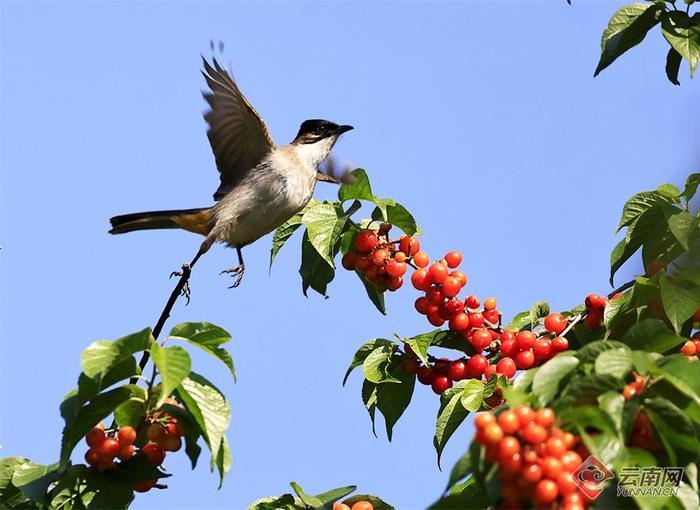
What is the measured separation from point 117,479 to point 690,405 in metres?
2.40

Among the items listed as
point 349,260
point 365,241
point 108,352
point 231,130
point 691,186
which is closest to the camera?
point 108,352

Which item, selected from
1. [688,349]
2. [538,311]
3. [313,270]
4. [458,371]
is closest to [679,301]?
[688,349]

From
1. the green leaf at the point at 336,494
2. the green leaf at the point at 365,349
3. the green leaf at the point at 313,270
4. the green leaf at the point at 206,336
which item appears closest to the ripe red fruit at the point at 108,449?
the green leaf at the point at 206,336

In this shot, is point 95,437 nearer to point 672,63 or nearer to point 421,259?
point 421,259

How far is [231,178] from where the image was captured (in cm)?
838

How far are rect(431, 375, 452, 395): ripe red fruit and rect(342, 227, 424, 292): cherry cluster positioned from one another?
1.85 feet

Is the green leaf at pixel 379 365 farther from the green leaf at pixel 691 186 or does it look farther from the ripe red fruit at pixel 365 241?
the green leaf at pixel 691 186

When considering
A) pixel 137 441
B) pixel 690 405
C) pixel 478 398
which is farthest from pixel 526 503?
pixel 137 441

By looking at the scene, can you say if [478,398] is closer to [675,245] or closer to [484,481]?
[675,245]

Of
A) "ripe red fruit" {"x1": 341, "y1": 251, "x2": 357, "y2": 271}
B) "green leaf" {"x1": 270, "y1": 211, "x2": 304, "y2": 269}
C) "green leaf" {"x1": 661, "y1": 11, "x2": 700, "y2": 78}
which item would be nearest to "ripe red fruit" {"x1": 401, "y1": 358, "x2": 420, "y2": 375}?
"ripe red fruit" {"x1": 341, "y1": 251, "x2": 357, "y2": 271}

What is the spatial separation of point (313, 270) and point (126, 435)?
1.73m

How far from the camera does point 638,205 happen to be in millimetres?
Answer: 4992

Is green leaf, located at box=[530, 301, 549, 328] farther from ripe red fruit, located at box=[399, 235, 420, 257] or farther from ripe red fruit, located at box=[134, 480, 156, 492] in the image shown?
ripe red fruit, located at box=[134, 480, 156, 492]

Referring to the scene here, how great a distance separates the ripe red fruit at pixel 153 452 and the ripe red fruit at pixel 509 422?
5.98ft
